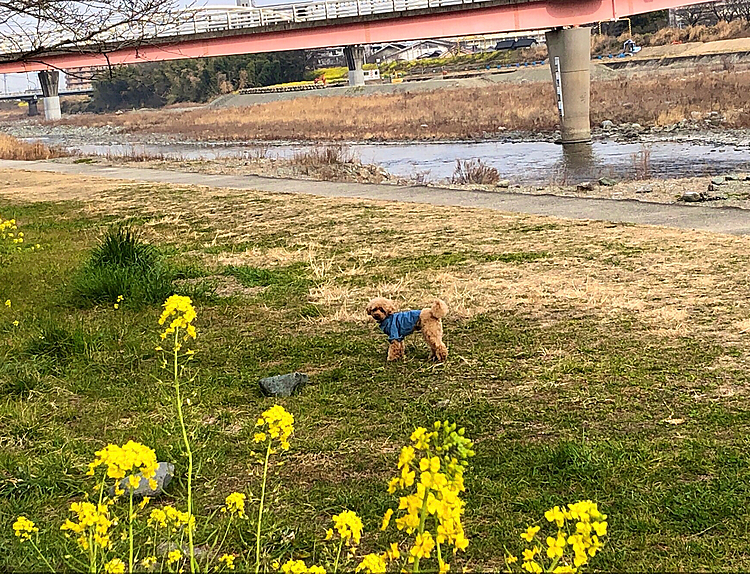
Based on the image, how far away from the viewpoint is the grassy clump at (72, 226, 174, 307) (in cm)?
779

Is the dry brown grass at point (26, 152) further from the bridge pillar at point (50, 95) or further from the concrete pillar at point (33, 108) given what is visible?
the concrete pillar at point (33, 108)

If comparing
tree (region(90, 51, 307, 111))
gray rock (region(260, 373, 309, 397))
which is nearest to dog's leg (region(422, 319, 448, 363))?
gray rock (region(260, 373, 309, 397))

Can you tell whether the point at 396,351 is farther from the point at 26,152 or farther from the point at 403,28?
the point at 403,28

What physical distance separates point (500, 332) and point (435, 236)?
154 inches

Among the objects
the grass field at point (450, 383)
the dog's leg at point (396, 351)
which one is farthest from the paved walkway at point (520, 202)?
the dog's leg at point (396, 351)

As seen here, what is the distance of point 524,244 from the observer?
941 cm

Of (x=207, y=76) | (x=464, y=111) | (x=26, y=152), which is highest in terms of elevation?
(x=207, y=76)

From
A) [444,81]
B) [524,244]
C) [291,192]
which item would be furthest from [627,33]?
[524,244]

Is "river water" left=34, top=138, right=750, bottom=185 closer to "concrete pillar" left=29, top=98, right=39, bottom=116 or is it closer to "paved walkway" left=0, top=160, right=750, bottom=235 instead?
"paved walkway" left=0, top=160, right=750, bottom=235

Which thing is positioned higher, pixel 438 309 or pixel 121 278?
pixel 121 278

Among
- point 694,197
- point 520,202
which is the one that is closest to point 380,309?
point 520,202

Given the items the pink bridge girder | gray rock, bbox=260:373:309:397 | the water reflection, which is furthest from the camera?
the pink bridge girder

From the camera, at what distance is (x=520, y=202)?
1285 cm

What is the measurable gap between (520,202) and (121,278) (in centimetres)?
651
